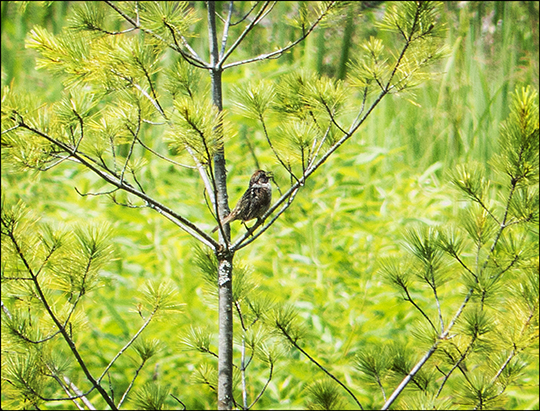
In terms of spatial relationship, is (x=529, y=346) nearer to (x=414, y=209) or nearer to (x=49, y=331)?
(x=49, y=331)

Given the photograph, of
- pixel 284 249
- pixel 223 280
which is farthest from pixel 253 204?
pixel 284 249

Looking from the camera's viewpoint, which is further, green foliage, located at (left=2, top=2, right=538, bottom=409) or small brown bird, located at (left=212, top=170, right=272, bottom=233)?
small brown bird, located at (left=212, top=170, right=272, bottom=233)

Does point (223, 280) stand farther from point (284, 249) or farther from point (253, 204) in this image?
point (284, 249)

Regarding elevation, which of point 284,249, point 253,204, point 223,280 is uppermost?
point 253,204

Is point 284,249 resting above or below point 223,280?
below

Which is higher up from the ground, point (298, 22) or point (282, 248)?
point (298, 22)

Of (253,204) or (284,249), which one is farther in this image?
(284,249)

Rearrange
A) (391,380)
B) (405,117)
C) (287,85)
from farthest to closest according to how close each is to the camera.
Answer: (405,117)
(391,380)
(287,85)

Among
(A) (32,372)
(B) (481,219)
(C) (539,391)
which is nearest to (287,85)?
(B) (481,219)

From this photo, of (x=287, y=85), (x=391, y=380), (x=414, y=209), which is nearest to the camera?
(x=287, y=85)

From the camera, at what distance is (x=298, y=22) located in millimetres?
975

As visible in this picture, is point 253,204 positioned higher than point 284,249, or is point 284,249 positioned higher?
point 253,204

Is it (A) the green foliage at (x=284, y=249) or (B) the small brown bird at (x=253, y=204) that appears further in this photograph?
(B) the small brown bird at (x=253, y=204)

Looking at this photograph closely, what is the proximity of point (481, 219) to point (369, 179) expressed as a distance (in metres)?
1.25
